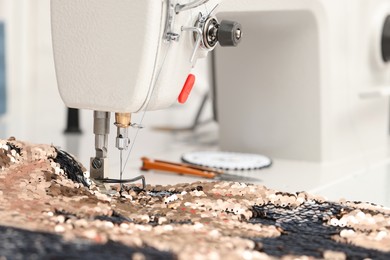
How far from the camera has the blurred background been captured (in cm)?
174

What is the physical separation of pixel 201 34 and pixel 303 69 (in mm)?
670

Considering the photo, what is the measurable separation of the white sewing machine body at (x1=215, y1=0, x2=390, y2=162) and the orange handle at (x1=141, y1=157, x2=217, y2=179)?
34 cm

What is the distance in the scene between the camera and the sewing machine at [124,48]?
1271mm

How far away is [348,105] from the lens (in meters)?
2.05

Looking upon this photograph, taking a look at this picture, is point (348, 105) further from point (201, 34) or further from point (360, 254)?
point (360, 254)

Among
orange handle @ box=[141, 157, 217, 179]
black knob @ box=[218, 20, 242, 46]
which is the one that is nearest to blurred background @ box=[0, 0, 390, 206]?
orange handle @ box=[141, 157, 217, 179]

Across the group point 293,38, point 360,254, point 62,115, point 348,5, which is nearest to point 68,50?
point 360,254

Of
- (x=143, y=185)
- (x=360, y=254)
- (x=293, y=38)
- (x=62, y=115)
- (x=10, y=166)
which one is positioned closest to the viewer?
(x=360, y=254)

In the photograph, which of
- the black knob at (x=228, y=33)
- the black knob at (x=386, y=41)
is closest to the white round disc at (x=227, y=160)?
the black knob at (x=386, y=41)

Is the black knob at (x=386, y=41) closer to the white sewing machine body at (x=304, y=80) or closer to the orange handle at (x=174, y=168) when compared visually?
the white sewing machine body at (x=304, y=80)

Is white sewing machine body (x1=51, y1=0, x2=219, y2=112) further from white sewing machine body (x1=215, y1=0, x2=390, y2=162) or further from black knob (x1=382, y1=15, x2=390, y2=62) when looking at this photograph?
black knob (x1=382, y1=15, x2=390, y2=62)

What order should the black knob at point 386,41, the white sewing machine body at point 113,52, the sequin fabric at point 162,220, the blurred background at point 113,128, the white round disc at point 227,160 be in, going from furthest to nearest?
the black knob at point 386,41 → the white round disc at point 227,160 → the blurred background at point 113,128 → the white sewing machine body at point 113,52 → the sequin fabric at point 162,220

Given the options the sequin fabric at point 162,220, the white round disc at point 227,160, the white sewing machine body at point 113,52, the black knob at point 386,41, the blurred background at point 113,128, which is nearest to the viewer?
the sequin fabric at point 162,220

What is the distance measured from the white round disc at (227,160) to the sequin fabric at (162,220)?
1.47ft
